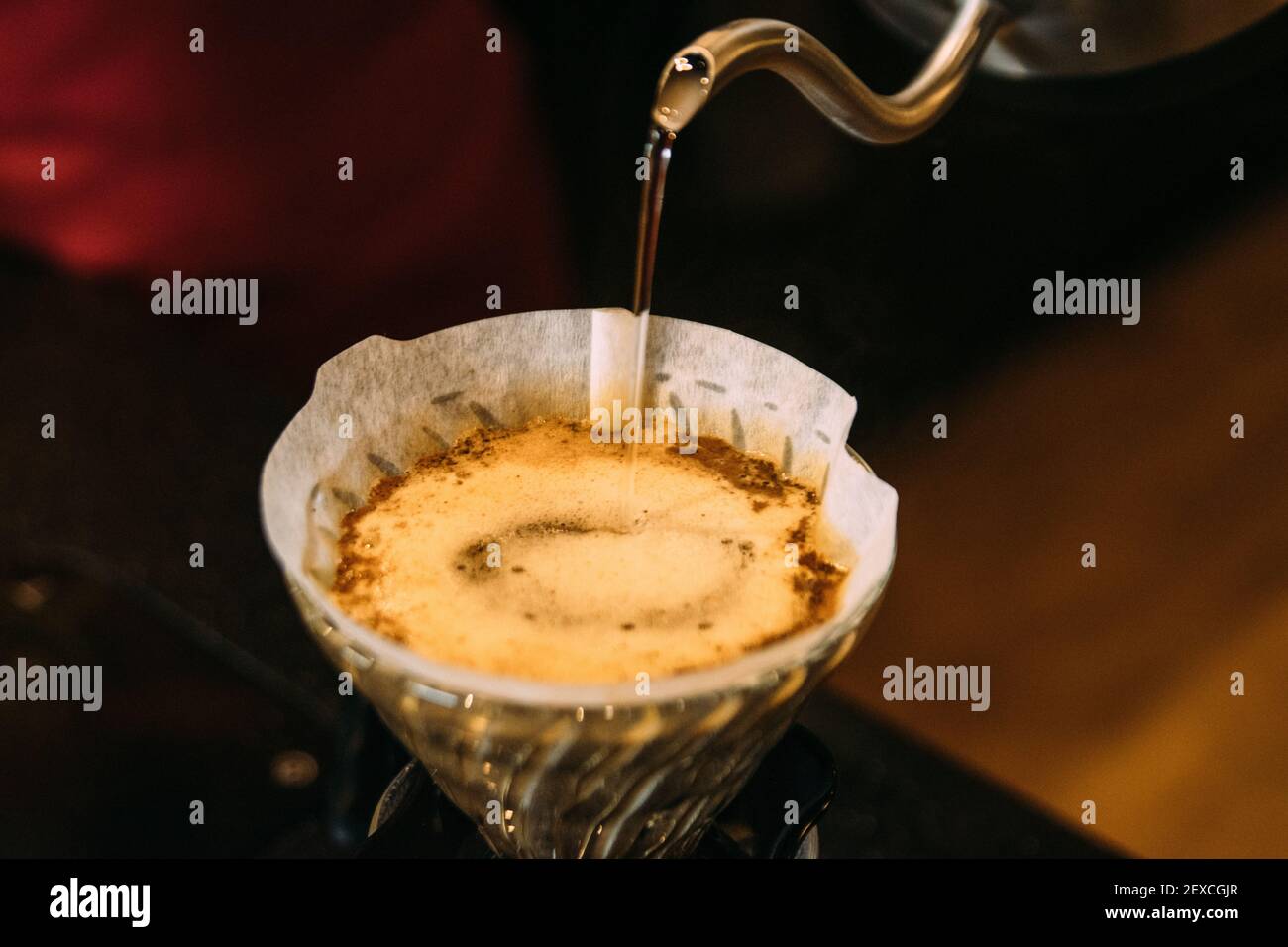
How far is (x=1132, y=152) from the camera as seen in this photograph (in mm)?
1178

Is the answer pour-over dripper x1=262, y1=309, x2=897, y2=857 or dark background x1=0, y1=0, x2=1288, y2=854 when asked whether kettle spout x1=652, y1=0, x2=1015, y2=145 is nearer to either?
pour-over dripper x1=262, y1=309, x2=897, y2=857

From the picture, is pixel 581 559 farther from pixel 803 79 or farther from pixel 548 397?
pixel 803 79

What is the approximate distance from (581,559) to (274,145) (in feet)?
3.23

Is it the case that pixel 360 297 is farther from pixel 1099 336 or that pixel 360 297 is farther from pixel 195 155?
pixel 1099 336

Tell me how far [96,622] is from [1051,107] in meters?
1.13

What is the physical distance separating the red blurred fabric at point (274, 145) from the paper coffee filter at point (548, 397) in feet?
2.41

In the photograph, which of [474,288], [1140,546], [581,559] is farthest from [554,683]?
[474,288]

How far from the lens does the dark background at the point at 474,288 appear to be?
3.60 ft

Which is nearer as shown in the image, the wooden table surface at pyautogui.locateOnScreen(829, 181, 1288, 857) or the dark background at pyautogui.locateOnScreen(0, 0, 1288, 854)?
the dark background at pyautogui.locateOnScreen(0, 0, 1288, 854)

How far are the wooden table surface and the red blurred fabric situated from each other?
0.69m

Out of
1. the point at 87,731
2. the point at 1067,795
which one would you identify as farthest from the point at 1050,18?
the point at 87,731

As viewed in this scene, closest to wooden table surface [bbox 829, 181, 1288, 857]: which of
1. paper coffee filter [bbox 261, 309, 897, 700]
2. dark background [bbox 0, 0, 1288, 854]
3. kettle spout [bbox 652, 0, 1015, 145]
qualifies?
dark background [bbox 0, 0, 1288, 854]

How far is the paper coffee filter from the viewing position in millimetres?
752

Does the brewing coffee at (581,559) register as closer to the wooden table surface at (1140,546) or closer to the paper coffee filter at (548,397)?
the paper coffee filter at (548,397)
